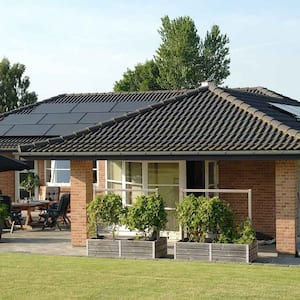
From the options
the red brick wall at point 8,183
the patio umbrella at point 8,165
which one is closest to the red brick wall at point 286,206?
the patio umbrella at point 8,165

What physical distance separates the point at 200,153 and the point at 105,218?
278 centimetres

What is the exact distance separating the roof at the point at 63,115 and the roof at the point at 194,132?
795 centimetres

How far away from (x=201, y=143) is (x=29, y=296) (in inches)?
273

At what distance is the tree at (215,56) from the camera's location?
64438 millimetres

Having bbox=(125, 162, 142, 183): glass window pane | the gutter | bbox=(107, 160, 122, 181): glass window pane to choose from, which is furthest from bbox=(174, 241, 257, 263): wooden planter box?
bbox=(107, 160, 122, 181): glass window pane

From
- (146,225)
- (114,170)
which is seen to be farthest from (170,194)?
(146,225)

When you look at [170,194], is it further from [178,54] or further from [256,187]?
[178,54]

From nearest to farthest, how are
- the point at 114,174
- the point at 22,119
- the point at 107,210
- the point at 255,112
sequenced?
the point at 107,210, the point at 255,112, the point at 114,174, the point at 22,119

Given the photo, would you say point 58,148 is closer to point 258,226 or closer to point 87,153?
point 87,153

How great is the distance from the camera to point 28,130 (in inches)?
1094

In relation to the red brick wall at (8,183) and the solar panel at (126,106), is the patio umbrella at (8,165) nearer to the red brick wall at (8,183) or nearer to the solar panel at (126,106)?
the solar panel at (126,106)

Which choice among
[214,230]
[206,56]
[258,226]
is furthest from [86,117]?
[206,56]

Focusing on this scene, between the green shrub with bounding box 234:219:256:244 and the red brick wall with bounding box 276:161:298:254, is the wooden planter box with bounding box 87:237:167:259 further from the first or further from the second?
the red brick wall with bounding box 276:161:298:254

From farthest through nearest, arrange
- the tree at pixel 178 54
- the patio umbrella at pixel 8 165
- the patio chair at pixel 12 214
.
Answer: the tree at pixel 178 54, the patio chair at pixel 12 214, the patio umbrella at pixel 8 165
